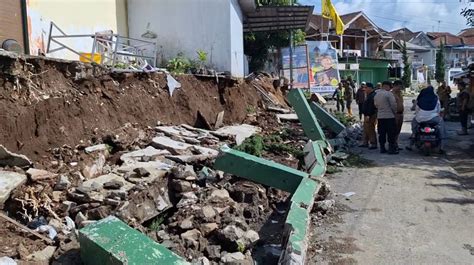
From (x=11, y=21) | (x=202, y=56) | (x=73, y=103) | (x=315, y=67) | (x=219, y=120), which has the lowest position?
(x=219, y=120)

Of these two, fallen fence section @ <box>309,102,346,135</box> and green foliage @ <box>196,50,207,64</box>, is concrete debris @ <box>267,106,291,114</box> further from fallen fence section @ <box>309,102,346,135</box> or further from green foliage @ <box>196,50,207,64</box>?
green foliage @ <box>196,50,207,64</box>

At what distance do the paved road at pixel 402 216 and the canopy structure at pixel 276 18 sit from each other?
32.4 ft

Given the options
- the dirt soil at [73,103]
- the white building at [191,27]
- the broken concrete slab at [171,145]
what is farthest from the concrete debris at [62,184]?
the white building at [191,27]

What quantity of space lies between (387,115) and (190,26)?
8710mm

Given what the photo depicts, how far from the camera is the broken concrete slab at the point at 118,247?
3.49 metres

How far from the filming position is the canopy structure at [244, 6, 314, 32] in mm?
18125

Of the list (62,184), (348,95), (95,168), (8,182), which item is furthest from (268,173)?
(348,95)

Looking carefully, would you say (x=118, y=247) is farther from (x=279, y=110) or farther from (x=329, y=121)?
(x=279, y=110)

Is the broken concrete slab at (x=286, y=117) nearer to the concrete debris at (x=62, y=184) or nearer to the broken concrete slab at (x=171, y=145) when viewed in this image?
the broken concrete slab at (x=171, y=145)

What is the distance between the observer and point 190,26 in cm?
1659

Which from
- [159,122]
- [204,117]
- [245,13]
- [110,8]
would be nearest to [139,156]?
[159,122]

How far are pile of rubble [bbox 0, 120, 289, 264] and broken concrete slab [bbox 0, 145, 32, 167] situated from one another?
0.01m

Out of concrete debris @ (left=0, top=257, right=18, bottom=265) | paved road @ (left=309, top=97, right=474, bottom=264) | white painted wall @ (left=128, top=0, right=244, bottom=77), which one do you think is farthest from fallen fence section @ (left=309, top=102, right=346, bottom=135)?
concrete debris @ (left=0, top=257, right=18, bottom=265)

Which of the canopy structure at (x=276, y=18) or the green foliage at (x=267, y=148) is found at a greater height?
the canopy structure at (x=276, y=18)
